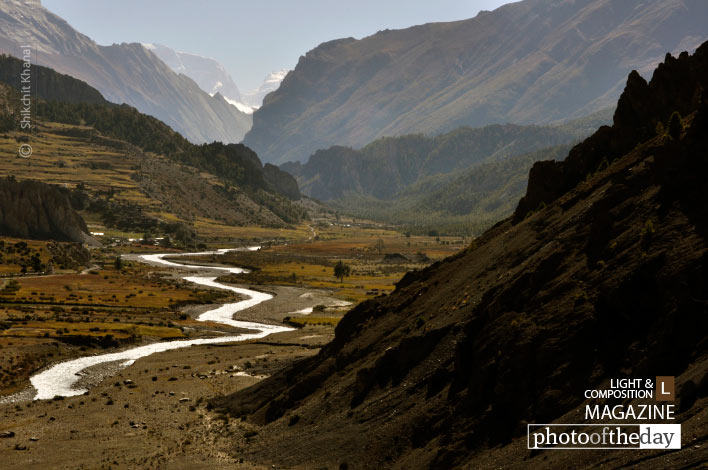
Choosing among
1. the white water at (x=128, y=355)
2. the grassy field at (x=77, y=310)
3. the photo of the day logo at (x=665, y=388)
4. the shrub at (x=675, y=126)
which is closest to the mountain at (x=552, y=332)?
the shrub at (x=675, y=126)

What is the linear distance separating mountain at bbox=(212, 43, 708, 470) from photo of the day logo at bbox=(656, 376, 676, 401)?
31 centimetres

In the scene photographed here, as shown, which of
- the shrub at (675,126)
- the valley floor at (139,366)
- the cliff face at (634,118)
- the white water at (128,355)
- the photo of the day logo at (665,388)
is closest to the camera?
the photo of the day logo at (665,388)

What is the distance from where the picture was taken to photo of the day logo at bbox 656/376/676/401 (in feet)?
75.6

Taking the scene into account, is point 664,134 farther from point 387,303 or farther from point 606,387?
point 387,303

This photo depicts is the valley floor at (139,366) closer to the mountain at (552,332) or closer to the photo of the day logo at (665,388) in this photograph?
the mountain at (552,332)

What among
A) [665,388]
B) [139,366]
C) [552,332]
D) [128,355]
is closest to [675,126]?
[552,332]

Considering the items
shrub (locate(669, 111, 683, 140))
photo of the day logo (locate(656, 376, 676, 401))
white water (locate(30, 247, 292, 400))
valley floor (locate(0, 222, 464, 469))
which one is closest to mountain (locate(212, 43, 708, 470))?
shrub (locate(669, 111, 683, 140))

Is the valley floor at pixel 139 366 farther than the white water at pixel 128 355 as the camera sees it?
No

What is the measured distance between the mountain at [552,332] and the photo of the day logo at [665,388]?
1.00ft

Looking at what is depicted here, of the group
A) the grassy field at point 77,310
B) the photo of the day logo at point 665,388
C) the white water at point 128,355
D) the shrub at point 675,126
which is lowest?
the white water at point 128,355

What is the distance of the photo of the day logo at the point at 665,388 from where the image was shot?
23.0m

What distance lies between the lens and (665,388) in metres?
23.4

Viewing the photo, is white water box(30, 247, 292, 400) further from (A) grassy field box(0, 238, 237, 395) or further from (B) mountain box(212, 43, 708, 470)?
(B) mountain box(212, 43, 708, 470)

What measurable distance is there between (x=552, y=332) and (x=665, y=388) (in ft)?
22.0
